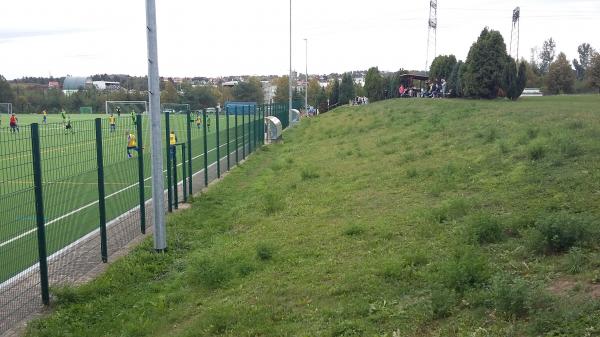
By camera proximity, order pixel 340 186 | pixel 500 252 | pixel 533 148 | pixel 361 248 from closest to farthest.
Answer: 1. pixel 500 252
2. pixel 361 248
3. pixel 533 148
4. pixel 340 186

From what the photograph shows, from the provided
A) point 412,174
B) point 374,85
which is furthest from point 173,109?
point 374,85

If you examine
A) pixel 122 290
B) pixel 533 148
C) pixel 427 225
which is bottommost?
pixel 122 290

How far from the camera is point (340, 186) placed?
1217 centimetres

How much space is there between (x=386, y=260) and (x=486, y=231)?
117cm

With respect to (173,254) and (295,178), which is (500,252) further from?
(295,178)

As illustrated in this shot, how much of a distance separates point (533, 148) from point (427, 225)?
3.98 meters

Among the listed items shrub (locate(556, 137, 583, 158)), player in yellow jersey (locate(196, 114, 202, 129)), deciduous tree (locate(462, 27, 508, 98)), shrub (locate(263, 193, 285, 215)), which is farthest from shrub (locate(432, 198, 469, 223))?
deciduous tree (locate(462, 27, 508, 98))

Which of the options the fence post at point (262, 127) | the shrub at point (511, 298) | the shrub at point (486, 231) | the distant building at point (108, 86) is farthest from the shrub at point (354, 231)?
the distant building at point (108, 86)

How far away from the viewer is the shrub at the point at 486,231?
6.66m

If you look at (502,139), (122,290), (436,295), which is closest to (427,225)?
(436,295)

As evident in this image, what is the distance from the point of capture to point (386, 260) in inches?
261

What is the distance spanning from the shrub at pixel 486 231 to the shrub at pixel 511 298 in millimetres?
1859

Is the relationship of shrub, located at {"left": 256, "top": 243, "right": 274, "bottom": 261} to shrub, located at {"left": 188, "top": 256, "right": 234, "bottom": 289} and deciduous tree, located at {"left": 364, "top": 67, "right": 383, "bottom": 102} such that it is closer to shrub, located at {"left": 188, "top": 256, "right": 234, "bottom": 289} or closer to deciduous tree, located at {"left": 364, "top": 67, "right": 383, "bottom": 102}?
shrub, located at {"left": 188, "top": 256, "right": 234, "bottom": 289}

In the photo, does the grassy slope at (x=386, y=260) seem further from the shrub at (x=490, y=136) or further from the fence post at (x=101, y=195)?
the shrub at (x=490, y=136)
